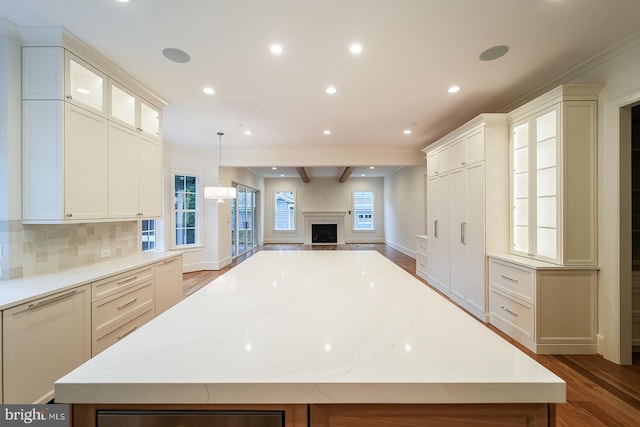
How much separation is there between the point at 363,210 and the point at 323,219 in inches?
68.4

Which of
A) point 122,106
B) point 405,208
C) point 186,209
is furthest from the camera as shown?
point 405,208

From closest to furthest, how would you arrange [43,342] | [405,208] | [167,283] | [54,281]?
[43,342]
[54,281]
[167,283]
[405,208]

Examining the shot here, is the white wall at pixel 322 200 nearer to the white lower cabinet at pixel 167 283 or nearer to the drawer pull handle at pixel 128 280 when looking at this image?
the white lower cabinet at pixel 167 283

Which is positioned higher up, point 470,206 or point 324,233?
point 470,206

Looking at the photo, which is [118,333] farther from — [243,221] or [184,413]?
[243,221]

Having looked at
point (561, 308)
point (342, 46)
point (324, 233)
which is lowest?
point (561, 308)

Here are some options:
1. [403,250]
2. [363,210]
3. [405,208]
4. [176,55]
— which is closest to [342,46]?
[176,55]

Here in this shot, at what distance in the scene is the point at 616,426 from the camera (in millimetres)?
1724

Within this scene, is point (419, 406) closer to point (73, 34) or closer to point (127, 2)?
point (127, 2)

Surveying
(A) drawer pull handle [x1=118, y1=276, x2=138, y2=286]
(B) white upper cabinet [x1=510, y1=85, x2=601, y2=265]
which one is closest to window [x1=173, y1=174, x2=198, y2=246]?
(A) drawer pull handle [x1=118, y1=276, x2=138, y2=286]

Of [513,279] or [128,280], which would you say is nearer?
[128,280]

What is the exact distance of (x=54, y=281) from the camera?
200 cm

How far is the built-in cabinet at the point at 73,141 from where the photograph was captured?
2.08 meters

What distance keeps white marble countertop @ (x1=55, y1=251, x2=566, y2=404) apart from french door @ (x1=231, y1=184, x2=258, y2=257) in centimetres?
644
